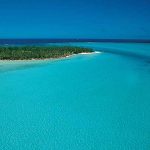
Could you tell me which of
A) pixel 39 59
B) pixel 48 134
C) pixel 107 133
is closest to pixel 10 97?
pixel 48 134

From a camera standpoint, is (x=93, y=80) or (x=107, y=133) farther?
(x=93, y=80)

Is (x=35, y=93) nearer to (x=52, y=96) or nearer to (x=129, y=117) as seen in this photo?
(x=52, y=96)

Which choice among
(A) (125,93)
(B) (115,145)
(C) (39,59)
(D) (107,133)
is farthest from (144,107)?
(C) (39,59)

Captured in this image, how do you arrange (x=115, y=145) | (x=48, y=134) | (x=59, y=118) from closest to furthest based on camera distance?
(x=115, y=145) < (x=48, y=134) < (x=59, y=118)

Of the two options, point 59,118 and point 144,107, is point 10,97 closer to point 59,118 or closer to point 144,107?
point 59,118

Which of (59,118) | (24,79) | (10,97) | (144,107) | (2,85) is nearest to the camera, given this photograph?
(59,118)

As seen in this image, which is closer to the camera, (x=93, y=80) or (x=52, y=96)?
(x=52, y=96)
